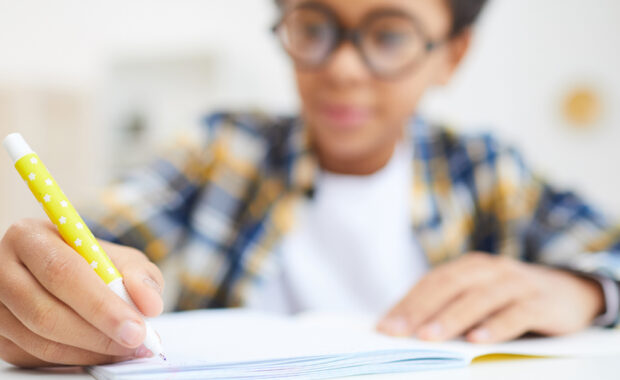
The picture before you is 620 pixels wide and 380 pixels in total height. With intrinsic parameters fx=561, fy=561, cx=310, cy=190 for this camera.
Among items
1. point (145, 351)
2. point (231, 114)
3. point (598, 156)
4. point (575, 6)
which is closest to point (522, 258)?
point (231, 114)

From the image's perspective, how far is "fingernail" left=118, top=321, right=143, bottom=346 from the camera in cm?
28

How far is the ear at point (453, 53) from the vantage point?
78 centimetres

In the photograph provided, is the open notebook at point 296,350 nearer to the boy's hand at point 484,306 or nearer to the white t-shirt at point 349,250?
the boy's hand at point 484,306

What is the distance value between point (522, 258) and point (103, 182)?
1815mm

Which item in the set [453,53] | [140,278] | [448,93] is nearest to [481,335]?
[140,278]

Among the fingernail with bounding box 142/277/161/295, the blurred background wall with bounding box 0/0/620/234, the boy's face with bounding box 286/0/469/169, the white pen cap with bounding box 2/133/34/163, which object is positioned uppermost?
the blurred background wall with bounding box 0/0/620/234

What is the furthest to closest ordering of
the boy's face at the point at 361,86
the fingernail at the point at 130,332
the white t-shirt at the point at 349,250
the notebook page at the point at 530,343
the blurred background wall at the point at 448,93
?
1. the blurred background wall at the point at 448,93
2. the white t-shirt at the point at 349,250
3. the boy's face at the point at 361,86
4. the notebook page at the point at 530,343
5. the fingernail at the point at 130,332

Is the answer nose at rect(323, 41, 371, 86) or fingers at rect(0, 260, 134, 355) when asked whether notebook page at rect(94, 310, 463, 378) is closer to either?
fingers at rect(0, 260, 134, 355)

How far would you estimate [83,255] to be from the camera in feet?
0.99

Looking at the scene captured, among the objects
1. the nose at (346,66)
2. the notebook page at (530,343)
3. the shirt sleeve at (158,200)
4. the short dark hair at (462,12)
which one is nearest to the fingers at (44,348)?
the notebook page at (530,343)

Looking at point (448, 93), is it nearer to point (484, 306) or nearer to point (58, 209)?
point (484, 306)

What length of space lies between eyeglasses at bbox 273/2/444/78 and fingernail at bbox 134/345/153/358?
1.45 feet

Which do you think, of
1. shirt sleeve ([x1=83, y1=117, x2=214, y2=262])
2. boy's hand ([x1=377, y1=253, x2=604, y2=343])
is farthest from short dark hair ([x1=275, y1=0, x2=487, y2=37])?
boy's hand ([x1=377, y1=253, x2=604, y2=343])

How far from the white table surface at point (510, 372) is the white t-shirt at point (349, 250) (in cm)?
39
